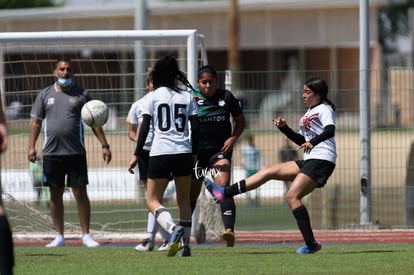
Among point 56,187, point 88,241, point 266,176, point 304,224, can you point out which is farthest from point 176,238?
point 56,187

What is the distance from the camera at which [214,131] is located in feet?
46.0

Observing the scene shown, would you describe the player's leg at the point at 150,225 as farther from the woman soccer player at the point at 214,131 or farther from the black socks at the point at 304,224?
the black socks at the point at 304,224

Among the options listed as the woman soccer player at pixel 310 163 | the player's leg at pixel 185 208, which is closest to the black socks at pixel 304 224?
the woman soccer player at pixel 310 163

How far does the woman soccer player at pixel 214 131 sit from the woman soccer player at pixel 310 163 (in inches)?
31.5

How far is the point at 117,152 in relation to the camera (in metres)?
17.9

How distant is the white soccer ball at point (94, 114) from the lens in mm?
14870

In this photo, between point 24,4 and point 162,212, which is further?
point 24,4

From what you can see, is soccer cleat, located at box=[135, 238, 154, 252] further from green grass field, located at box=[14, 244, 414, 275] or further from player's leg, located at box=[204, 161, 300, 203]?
player's leg, located at box=[204, 161, 300, 203]

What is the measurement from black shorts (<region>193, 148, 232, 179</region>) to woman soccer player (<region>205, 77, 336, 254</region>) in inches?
35.1

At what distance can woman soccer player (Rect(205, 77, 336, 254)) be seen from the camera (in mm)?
12719

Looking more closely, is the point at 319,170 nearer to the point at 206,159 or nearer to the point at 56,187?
the point at 206,159

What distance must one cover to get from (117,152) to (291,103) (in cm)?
323

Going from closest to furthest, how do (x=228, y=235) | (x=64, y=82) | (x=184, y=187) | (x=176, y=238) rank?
1. (x=176, y=238)
2. (x=184, y=187)
3. (x=228, y=235)
4. (x=64, y=82)

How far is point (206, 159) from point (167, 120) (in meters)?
1.74
